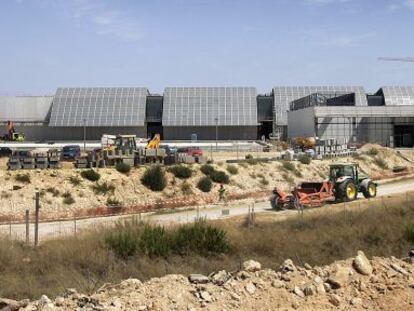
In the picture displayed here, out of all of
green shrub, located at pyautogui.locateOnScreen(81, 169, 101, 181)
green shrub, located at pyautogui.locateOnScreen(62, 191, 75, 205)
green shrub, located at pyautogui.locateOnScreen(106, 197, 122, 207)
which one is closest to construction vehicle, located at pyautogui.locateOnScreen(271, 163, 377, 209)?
green shrub, located at pyautogui.locateOnScreen(106, 197, 122, 207)

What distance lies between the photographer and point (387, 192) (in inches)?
1913

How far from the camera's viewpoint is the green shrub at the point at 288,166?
6077cm

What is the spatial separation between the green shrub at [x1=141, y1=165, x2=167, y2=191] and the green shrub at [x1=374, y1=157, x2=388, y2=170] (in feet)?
93.6

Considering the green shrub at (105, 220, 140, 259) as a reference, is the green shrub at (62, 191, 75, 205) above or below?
below

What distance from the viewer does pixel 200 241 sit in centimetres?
1925

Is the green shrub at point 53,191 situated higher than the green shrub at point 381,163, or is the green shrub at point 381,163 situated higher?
the green shrub at point 381,163

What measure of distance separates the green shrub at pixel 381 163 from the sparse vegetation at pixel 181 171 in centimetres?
2543

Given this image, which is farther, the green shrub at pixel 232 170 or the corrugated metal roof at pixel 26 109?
the corrugated metal roof at pixel 26 109

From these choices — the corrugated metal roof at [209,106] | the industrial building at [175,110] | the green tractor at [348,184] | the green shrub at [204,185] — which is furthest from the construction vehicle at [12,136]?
the green tractor at [348,184]

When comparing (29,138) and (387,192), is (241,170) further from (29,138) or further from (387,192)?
(29,138)

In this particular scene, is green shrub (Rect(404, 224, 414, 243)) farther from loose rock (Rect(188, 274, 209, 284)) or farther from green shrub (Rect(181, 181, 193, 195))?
green shrub (Rect(181, 181, 193, 195))

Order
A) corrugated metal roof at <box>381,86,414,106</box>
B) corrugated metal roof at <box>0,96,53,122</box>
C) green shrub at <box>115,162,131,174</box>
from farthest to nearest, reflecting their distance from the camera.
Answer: corrugated metal roof at <box>0,96,53,122</box> < corrugated metal roof at <box>381,86,414,106</box> < green shrub at <box>115,162,131,174</box>

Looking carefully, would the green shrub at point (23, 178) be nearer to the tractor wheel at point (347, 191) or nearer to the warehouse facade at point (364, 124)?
the tractor wheel at point (347, 191)

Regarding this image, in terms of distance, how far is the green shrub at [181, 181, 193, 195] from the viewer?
52.2 m
